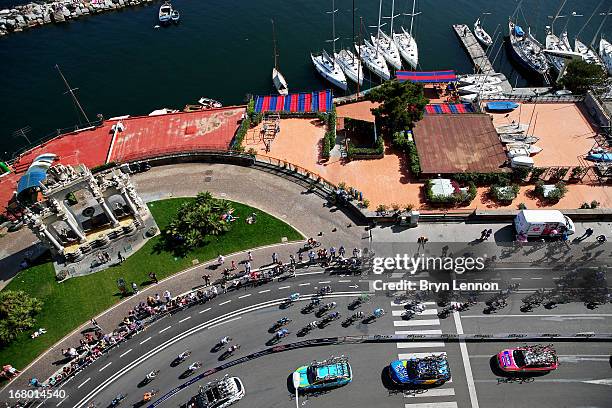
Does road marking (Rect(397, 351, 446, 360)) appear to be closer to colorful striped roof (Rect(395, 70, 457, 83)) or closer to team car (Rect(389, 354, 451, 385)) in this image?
team car (Rect(389, 354, 451, 385))

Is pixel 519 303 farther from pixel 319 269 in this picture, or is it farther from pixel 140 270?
pixel 140 270

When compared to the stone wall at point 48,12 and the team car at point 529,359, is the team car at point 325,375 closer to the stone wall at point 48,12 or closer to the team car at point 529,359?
the team car at point 529,359

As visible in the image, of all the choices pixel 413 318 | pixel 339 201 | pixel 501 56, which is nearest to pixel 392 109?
pixel 339 201

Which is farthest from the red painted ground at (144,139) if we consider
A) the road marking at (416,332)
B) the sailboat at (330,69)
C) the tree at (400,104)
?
the road marking at (416,332)

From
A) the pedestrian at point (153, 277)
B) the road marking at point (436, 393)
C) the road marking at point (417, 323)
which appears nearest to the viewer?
the road marking at point (436, 393)

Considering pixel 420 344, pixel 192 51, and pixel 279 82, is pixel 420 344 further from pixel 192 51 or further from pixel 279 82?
pixel 192 51

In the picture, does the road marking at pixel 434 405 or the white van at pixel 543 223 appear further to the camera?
the white van at pixel 543 223

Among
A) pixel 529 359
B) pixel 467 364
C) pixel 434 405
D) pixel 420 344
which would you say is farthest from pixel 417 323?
pixel 529 359
